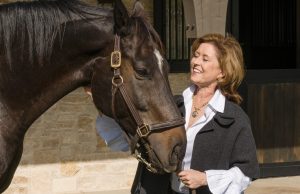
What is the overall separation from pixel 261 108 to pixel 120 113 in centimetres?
511

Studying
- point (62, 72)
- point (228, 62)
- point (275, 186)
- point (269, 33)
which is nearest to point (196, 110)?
point (228, 62)

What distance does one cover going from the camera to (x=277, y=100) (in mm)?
8047

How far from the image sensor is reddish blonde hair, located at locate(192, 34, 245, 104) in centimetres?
304

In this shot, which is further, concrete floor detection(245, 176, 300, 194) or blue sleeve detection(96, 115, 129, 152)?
concrete floor detection(245, 176, 300, 194)

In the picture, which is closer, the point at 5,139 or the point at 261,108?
the point at 5,139

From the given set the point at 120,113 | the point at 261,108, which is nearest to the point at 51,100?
the point at 120,113

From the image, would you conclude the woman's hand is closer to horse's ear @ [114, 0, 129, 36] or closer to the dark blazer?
the dark blazer

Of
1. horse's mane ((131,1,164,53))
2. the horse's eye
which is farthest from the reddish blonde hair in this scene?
the horse's eye

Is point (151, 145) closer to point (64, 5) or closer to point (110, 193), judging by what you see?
point (64, 5)

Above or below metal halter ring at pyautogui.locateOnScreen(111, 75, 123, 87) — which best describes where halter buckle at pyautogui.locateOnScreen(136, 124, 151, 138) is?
below

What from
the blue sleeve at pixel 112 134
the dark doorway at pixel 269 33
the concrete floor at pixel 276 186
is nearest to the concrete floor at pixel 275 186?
the concrete floor at pixel 276 186

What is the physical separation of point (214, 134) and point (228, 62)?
33 centimetres

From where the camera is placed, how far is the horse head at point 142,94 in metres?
2.97

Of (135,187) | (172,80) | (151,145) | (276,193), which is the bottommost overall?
(276,193)
